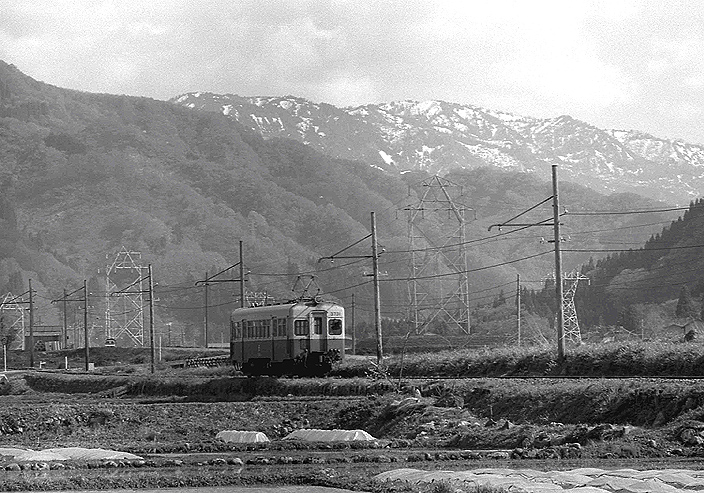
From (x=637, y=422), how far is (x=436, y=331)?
139142 millimetres

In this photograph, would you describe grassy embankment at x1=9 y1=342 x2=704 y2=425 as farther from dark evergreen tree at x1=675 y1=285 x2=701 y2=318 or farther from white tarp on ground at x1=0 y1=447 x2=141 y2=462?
dark evergreen tree at x1=675 y1=285 x2=701 y2=318

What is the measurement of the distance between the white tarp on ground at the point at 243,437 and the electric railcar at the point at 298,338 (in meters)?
21.1

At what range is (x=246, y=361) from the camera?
6812cm

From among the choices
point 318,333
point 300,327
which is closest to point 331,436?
point 300,327

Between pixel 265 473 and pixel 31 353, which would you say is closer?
pixel 265 473

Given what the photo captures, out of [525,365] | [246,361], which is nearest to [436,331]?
[246,361]

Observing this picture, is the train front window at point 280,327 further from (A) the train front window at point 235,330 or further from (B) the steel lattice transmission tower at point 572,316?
(B) the steel lattice transmission tower at point 572,316

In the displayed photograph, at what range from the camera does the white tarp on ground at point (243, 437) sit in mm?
38969

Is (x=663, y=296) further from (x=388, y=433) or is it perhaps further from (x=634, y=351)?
(x=388, y=433)

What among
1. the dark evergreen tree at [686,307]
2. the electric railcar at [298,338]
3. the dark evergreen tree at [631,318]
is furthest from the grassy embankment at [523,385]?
the dark evergreen tree at [686,307]

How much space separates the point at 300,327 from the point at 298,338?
602 millimetres

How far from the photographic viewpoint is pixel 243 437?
39.5 metres

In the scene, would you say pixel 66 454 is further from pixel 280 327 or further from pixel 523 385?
pixel 280 327

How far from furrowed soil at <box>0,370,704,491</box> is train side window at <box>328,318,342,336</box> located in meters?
7.29
